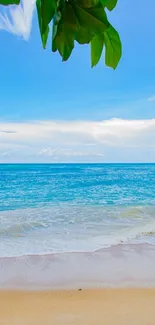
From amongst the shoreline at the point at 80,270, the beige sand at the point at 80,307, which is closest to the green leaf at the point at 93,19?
the beige sand at the point at 80,307

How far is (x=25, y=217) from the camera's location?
6.93 meters

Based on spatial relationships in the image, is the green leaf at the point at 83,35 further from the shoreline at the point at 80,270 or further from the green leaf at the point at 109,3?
the shoreline at the point at 80,270

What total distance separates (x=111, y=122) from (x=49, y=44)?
25.6 meters

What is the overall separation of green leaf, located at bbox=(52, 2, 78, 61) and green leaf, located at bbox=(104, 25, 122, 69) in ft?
0.15

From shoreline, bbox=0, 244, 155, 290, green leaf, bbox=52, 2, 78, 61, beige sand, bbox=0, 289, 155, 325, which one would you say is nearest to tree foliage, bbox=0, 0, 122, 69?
green leaf, bbox=52, 2, 78, 61

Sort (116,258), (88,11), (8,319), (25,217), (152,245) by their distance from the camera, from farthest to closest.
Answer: (25,217)
(152,245)
(116,258)
(8,319)
(88,11)

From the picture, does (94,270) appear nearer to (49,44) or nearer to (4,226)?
(4,226)

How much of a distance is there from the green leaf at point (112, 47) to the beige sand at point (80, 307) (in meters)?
2.27

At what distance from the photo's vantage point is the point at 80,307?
249 centimetres

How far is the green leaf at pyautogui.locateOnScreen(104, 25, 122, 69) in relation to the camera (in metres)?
0.34

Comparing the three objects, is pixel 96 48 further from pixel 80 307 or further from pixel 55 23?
pixel 80 307

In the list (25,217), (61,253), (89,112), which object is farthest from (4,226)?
(89,112)

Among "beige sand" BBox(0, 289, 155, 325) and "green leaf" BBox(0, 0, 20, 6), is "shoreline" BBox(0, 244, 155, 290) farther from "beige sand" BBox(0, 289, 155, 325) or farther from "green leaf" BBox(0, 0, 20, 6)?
"green leaf" BBox(0, 0, 20, 6)

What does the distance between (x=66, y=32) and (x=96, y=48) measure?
49 mm
